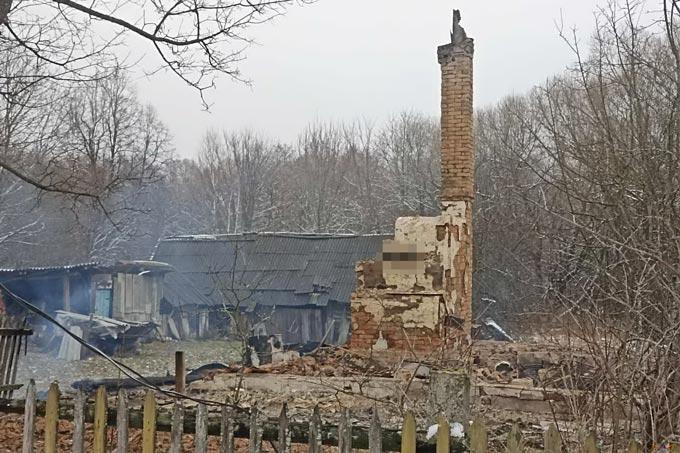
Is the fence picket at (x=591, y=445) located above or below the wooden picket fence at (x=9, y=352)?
above

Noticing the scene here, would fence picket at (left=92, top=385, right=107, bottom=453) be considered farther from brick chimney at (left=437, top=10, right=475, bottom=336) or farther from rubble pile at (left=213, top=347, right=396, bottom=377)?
brick chimney at (left=437, top=10, right=475, bottom=336)

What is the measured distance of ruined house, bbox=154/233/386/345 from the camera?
2570 centimetres

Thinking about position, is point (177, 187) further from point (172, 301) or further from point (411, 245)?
point (411, 245)

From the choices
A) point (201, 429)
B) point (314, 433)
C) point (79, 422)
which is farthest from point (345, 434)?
point (79, 422)

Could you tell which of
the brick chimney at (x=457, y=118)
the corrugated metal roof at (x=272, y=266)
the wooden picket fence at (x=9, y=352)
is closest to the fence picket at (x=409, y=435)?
the wooden picket fence at (x=9, y=352)

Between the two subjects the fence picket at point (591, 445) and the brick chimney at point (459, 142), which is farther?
the brick chimney at point (459, 142)

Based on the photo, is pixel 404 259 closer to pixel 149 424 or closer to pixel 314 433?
pixel 149 424

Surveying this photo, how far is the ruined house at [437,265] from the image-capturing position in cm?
1275

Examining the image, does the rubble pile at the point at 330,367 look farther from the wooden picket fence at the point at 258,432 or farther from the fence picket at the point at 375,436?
the fence picket at the point at 375,436

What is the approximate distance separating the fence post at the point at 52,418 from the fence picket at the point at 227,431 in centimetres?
115

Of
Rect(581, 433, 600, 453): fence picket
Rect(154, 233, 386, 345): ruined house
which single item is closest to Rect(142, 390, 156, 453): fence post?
Rect(581, 433, 600, 453): fence picket

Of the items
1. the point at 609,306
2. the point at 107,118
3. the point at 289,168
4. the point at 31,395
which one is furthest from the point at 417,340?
the point at 289,168

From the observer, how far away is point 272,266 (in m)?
27.7

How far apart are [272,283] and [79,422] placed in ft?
74.4
